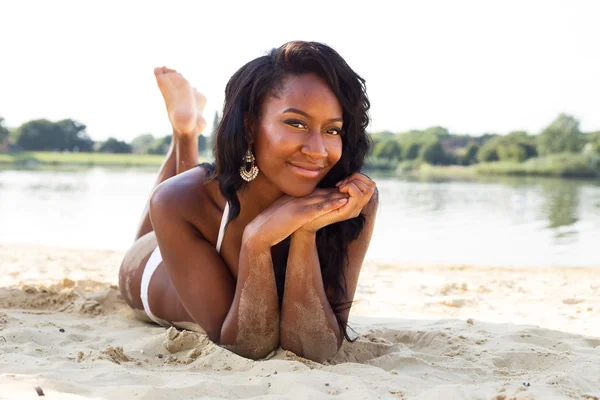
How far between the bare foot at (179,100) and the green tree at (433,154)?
1310 inches

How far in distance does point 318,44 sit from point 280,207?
0.68m

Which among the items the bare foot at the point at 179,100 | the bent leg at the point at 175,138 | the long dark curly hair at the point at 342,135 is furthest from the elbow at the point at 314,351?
the bare foot at the point at 179,100

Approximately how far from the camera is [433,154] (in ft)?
121

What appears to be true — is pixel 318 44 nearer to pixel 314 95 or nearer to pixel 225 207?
pixel 314 95

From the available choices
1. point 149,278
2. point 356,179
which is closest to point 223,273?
point 356,179

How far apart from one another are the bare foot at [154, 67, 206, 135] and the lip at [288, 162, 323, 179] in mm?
2088

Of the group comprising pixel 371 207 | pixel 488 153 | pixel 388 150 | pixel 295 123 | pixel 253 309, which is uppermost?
pixel 295 123

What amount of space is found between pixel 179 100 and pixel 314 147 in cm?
229

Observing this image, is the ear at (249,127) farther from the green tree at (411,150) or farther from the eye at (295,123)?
the green tree at (411,150)

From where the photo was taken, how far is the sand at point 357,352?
213cm

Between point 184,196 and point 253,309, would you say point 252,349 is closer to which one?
point 253,309

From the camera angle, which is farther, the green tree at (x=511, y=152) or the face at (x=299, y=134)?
the green tree at (x=511, y=152)

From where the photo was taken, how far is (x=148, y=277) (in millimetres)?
3420

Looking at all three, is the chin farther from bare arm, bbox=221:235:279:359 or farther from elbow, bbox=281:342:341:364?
elbow, bbox=281:342:341:364
